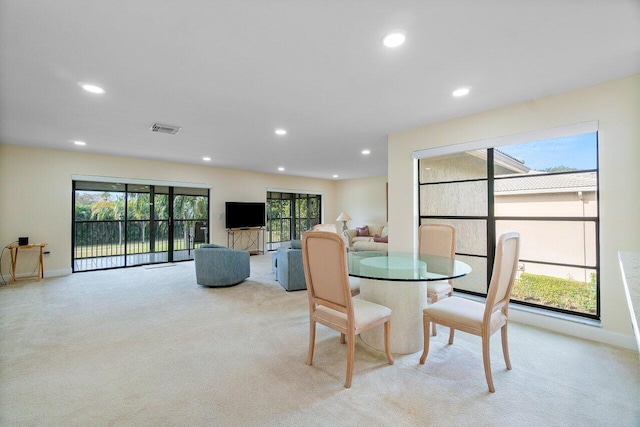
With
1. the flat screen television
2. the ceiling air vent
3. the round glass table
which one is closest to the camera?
the round glass table

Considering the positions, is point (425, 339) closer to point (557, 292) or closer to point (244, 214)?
point (557, 292)

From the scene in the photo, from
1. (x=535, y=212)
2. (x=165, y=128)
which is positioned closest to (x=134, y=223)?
(x=165, y=128)

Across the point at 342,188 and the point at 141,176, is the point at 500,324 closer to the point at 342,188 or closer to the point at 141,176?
the point at 141,176

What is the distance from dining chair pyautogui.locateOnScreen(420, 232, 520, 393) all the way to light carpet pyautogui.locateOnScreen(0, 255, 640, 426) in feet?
0.89

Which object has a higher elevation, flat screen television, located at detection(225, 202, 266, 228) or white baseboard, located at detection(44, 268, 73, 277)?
flat screen television, located at detection(225, 202, 266, 228)

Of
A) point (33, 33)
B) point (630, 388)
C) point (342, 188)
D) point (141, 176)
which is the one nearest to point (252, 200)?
point (141, 176)

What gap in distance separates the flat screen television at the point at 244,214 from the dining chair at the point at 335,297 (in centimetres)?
573

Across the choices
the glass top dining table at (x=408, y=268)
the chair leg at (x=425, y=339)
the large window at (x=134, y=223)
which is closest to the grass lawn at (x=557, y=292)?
the glass top dining table at (x=408, y=268)

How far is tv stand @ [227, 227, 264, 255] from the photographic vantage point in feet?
25.5

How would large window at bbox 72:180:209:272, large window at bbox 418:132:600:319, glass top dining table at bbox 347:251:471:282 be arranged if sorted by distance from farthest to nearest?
large window at bbox 72:180:209:272, large window at bbox 418:132:600:319, glass top dining table at bbox 347:251:471:282

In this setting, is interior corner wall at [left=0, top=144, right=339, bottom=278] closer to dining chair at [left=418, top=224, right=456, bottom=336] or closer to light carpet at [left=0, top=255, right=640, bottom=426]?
light carpet at [left=0, top=255, right=640, bottom=426]

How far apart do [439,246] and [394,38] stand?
2.24 metres

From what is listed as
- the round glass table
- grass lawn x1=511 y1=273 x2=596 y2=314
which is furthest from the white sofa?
the round glass table

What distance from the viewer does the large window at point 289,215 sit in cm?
893
